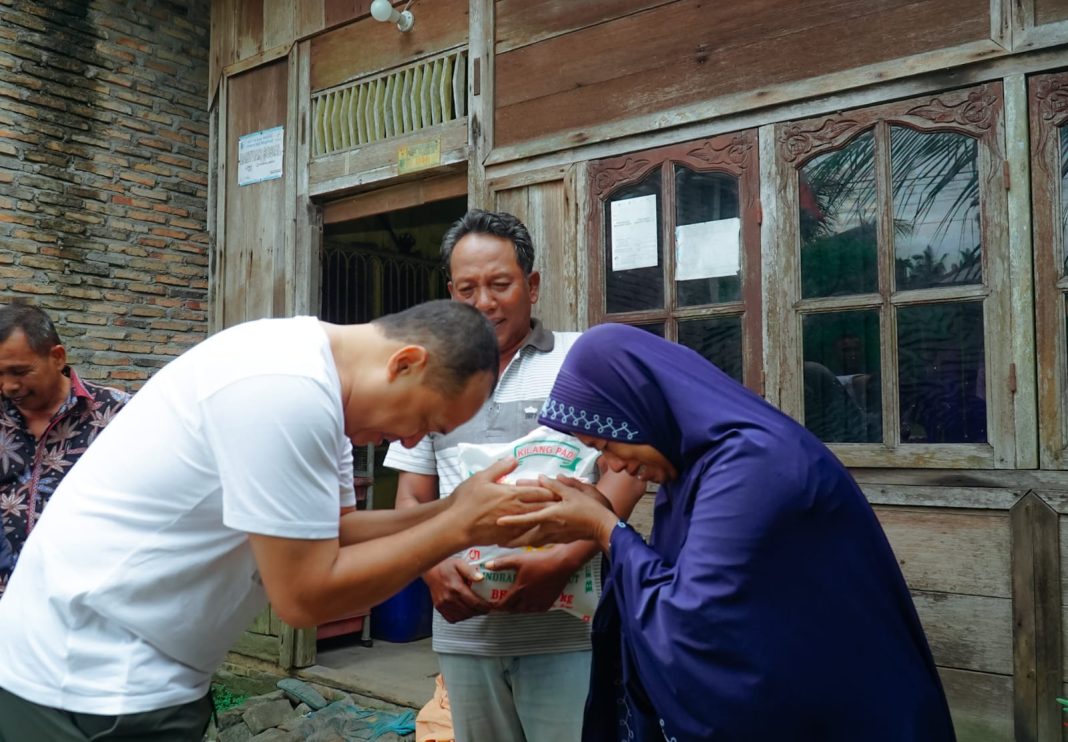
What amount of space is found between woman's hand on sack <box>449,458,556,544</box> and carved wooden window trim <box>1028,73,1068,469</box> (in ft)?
7.04

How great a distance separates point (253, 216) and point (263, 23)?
4.48 feet

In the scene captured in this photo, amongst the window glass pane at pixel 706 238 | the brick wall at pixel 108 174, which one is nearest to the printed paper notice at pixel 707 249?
the window glass pane at pixel 706 238

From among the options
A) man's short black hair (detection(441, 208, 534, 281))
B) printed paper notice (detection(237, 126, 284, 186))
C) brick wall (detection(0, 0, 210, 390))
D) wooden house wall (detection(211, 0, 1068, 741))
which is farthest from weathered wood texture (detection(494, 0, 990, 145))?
brick wall (detection(0, 0, 210, 390))

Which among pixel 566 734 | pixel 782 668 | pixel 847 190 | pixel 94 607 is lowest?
pixel 566 734

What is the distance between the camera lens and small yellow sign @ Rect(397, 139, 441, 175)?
5.13 metres

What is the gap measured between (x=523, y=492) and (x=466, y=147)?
3.35 meters

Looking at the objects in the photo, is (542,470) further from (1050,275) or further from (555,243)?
(555,243)

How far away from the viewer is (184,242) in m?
7.76

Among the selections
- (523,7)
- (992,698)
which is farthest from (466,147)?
(992,698)

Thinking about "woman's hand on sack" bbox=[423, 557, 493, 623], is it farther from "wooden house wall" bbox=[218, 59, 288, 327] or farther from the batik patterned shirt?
"wooden house wall" bbox=[218, 59, 288, 327]

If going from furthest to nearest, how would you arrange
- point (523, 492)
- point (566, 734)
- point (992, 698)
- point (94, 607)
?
point (992, 698) → point (566, 734) → point (523, 492) → point (94, 607)

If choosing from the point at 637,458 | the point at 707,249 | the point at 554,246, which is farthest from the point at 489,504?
the point at 554,246

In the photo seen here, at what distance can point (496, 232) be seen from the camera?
271cm

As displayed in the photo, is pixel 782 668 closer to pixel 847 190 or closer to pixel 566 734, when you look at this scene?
pixel 566 734
